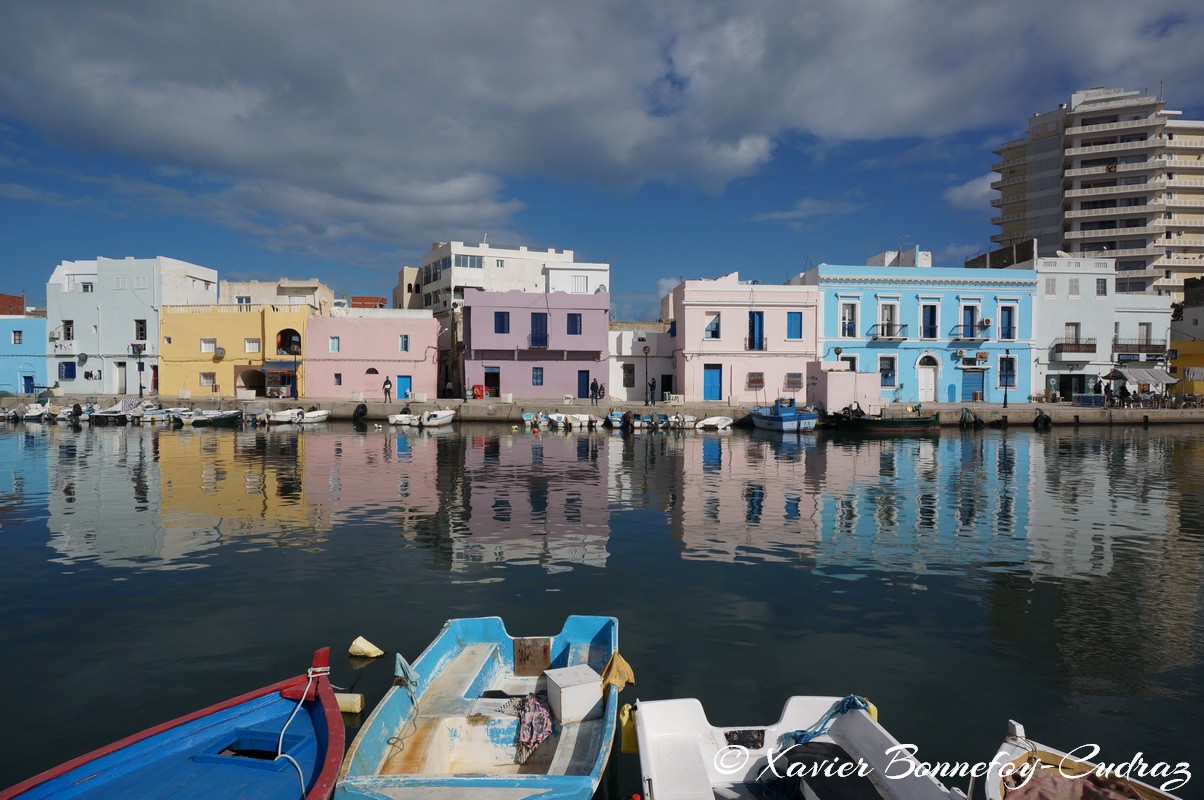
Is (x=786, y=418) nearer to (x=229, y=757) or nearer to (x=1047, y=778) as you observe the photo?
(x=1047, y=778)

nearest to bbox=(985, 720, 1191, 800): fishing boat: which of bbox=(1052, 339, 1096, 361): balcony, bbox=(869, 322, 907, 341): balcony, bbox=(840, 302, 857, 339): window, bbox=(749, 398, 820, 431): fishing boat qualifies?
bbox=(749, 398, 820, 431): fishing boat

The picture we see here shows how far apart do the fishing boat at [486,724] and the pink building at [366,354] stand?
1670 inches

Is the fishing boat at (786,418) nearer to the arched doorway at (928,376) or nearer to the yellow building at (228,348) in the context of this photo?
the arched doorway at (928,376)

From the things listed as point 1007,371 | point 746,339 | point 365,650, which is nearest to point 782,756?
point 365,650

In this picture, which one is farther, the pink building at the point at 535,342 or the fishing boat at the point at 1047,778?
the pink building at the point at 535,342

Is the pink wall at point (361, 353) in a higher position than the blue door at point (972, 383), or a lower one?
higher

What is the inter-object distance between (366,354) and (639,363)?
62.6ft

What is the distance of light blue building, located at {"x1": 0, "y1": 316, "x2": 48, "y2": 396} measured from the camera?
50.0 meters

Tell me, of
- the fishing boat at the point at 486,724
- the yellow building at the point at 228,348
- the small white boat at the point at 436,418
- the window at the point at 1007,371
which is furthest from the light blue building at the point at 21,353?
the window at the point at 1007,371

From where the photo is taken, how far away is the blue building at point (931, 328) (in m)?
46.5

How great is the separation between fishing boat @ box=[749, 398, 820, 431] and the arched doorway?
37.2ft

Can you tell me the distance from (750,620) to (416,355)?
42787mm

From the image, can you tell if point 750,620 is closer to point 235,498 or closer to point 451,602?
point 451,602

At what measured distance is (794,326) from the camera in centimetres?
4631
